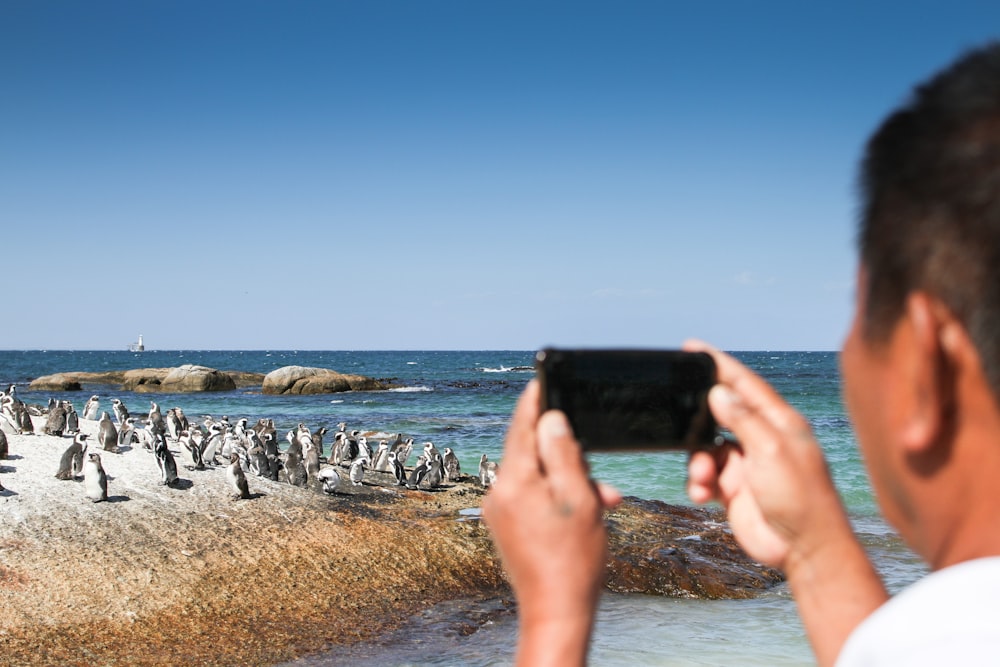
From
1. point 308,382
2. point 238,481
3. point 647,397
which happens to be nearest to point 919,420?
point 647,397

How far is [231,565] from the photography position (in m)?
8.52

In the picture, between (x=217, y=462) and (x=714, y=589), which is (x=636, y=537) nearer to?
(x=714, y=589)

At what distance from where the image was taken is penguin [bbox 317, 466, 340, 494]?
40.4ft

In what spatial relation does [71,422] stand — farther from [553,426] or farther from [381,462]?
[553,426]

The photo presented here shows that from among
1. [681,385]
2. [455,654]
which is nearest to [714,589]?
[455,654]

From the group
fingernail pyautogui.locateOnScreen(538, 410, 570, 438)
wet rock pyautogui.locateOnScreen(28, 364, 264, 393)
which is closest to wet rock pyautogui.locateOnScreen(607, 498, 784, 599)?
fingernail pyautogui.locateOnScreen(538, 410, 570, 438)

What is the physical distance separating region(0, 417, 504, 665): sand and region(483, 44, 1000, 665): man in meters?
6.73

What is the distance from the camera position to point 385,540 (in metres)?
9.79

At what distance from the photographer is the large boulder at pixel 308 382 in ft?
151

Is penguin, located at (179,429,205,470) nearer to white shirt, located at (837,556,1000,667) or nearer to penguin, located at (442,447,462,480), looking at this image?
penguin, located at (442,447,462,480)

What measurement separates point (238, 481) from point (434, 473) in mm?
4242

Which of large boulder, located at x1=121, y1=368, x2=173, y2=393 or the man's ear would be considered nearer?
the man's ear

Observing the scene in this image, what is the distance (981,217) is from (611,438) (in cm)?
68

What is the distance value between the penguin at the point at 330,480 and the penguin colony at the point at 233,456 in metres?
0.01
